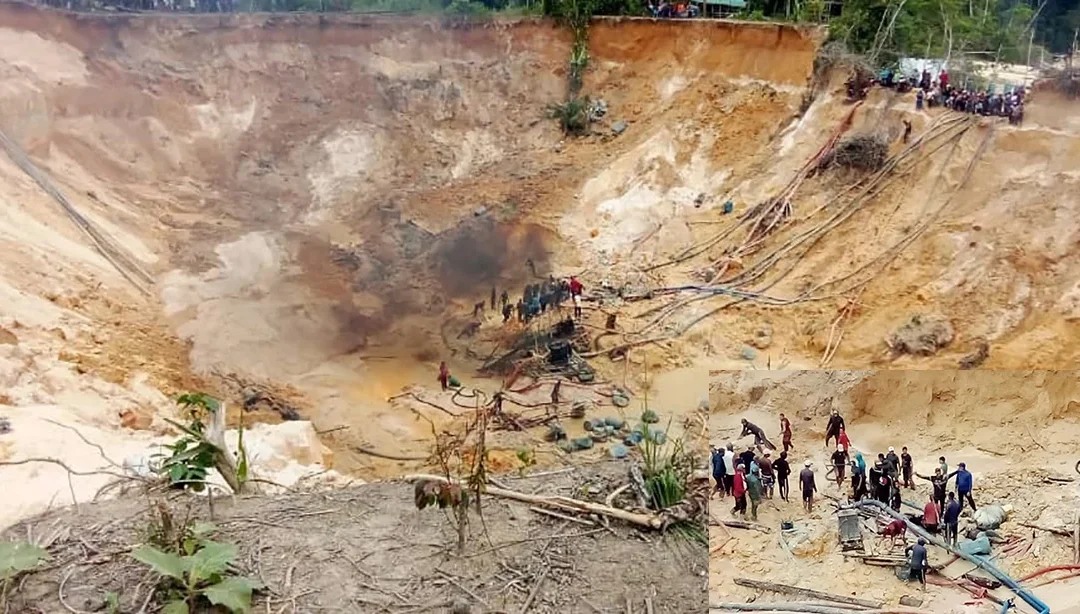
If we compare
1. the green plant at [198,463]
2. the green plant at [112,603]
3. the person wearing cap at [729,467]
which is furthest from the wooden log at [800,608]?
the green plant at [198,463]

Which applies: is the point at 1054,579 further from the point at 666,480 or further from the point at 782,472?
the point at 666,480

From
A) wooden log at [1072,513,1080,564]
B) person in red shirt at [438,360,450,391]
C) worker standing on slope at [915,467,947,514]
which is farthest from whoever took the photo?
person in red shirt at [438,360,450,391]

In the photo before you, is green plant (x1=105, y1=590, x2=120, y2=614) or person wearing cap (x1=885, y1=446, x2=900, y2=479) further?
green plant (x1=105, y1=590, x2=120, y2=614)

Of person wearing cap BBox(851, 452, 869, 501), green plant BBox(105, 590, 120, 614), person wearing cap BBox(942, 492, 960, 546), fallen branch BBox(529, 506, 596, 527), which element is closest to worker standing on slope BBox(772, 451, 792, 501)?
person wearing cap BBox(851, 452, 869, 501)

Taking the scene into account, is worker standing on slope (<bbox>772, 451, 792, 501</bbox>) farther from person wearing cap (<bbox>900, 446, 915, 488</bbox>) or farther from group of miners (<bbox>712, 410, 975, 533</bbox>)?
person wearing cap (<bbox>900, 446, 915, 488</bbox>)

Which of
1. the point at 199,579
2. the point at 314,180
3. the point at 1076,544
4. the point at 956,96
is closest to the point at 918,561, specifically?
the point at 1076,544

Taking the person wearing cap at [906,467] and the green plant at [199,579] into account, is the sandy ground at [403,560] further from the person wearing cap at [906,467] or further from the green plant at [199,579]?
the person wearing cap at [906,467]
